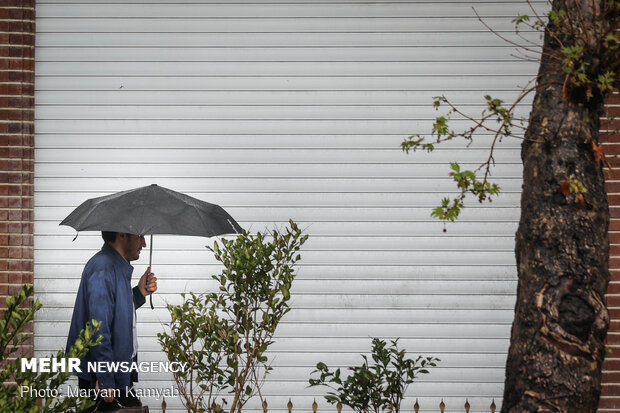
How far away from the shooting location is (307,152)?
7242 millimetres

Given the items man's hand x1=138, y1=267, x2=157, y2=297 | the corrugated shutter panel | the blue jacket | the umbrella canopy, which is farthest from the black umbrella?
the corrugated shutter panel

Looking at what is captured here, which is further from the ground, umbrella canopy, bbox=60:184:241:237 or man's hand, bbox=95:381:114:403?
umbrella canopy, bbox=60:184:241:237

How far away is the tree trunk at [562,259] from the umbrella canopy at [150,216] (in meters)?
2.25

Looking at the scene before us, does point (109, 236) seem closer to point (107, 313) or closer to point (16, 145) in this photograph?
point (107, 313)

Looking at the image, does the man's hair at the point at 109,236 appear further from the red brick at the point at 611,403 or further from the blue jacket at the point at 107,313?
the red brick at the point at 611,403

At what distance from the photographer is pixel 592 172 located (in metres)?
3.96

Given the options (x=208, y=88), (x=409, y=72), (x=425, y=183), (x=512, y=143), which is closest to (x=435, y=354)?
(x=425, y=183)

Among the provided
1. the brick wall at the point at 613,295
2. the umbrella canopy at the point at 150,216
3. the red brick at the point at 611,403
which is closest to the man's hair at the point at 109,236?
the umbrella canopy at the point at 150,216

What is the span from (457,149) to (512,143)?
54cm

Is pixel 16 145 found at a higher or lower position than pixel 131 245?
higher

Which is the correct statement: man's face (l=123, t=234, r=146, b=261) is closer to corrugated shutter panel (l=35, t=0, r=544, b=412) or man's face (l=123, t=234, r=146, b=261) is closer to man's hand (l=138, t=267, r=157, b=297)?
man's hand (l=138, t=267, r=157, b=297)

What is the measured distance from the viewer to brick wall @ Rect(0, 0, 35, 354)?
7.09 meters

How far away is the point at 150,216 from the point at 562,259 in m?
2.69

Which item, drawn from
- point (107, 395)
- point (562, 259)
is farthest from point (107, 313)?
point (562, 259)
